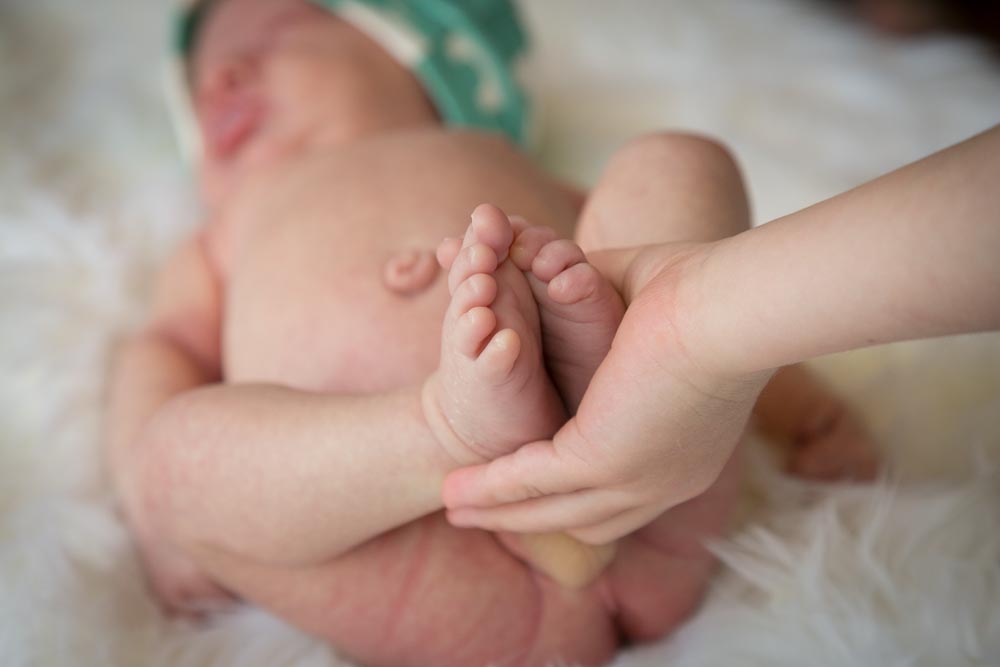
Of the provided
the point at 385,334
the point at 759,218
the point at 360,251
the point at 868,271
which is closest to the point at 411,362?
the point at 385,334

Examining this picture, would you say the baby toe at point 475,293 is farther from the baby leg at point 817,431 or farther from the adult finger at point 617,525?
the baby leg at point 817,431

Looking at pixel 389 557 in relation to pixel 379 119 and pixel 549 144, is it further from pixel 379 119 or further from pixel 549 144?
pixel 549 144

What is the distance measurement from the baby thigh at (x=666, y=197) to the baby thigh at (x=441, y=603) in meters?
0.28

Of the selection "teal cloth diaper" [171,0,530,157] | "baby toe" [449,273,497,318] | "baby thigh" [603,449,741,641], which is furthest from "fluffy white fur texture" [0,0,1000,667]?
"baby toe" [449,273,497,318]

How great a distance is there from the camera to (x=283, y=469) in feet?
2.20

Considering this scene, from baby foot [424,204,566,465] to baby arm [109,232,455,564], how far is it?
0.04 m

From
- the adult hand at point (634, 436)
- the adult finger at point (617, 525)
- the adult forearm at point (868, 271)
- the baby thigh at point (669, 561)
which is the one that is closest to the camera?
the adult forearm at point (868, 271)

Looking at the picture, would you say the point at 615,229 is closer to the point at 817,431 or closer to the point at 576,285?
the point at 576,285

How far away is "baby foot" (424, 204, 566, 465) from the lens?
1.78ft

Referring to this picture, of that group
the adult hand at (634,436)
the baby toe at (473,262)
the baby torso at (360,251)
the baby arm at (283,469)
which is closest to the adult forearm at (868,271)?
the adult hand at (634,436)

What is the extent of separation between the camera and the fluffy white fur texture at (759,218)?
72 centimetres

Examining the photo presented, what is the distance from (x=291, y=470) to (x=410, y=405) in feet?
0.35

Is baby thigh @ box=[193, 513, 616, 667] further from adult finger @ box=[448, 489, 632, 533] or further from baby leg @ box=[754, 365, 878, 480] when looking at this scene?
baby leg @ box=[754, 365, 878, 480]

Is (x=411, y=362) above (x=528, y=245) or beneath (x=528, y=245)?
beneath
